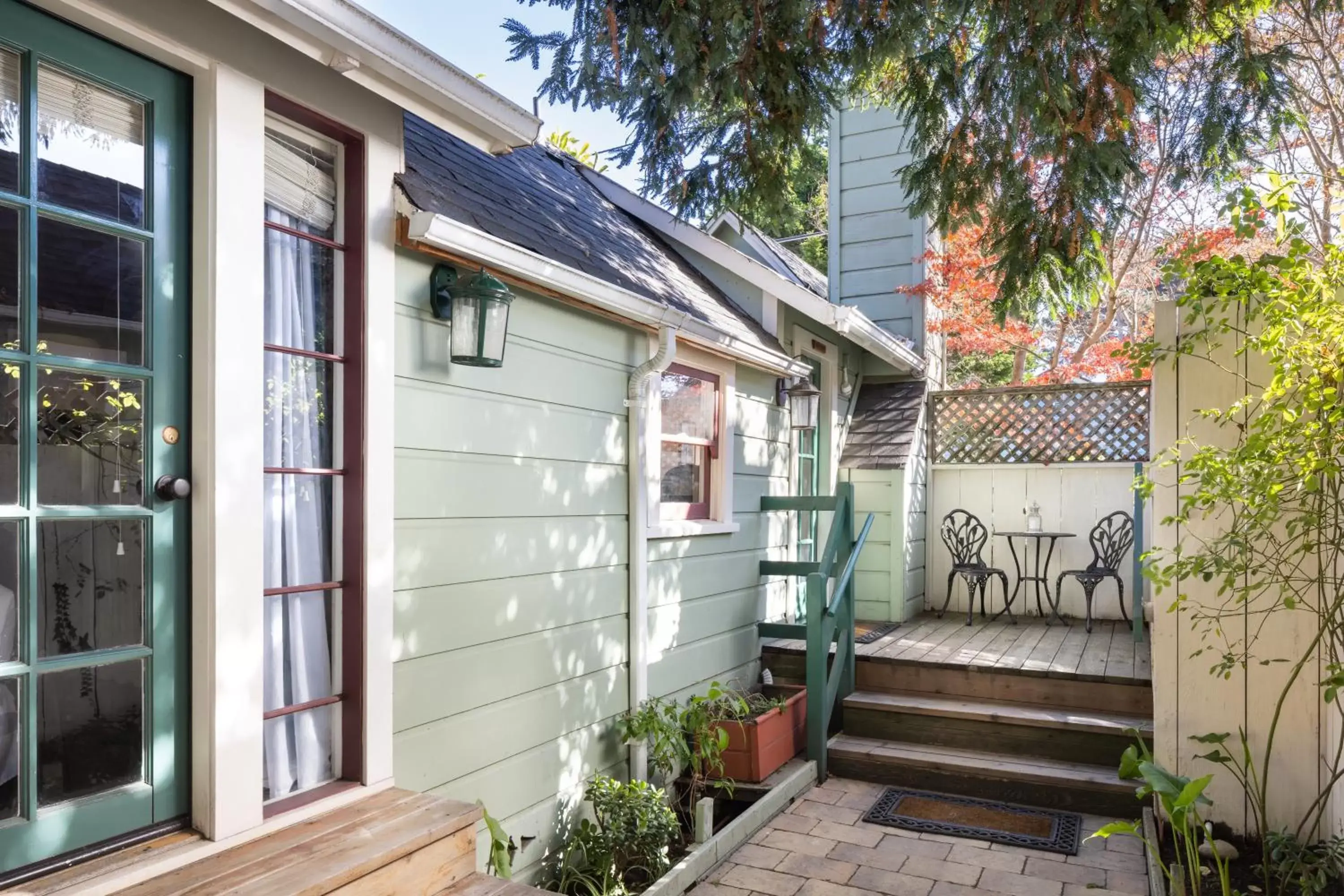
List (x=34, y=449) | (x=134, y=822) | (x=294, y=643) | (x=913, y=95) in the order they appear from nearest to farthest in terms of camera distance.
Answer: (x=34, y=449) → (x=134, y=822) → (x=294, y=643) → (x=913, y=95)

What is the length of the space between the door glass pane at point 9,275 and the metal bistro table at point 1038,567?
591 centimetres

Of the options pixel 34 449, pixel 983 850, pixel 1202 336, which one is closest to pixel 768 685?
pixel 983 850

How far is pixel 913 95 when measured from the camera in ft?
13.3

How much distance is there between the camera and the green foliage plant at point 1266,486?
2.70 meters

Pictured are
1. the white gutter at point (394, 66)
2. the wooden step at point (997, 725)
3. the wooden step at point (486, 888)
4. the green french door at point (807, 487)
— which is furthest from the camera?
the green french door at point (807, 487)

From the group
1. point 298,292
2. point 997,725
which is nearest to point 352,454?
point 298,292

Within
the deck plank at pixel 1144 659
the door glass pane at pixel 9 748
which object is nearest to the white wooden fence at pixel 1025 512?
the deck plank at pixel 1144 659

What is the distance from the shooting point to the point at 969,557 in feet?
22.3

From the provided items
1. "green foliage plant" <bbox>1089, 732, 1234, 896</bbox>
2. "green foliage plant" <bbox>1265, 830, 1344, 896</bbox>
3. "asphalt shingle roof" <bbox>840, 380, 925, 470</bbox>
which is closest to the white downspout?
"green foliage plant" <bbox>1089, 732, 1234, 896</bbox>

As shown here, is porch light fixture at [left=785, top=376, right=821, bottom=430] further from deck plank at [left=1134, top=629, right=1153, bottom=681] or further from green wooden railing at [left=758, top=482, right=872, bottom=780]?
deck plank at [left=1134, top=629, right=1153, bottom=681]

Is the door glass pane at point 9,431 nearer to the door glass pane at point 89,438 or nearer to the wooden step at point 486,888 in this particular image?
the door glass pane at point 89,438

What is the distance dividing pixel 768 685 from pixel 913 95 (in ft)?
10.2

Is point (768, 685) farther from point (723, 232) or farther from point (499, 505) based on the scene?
point (723, 232)

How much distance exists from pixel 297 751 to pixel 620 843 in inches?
56.7
